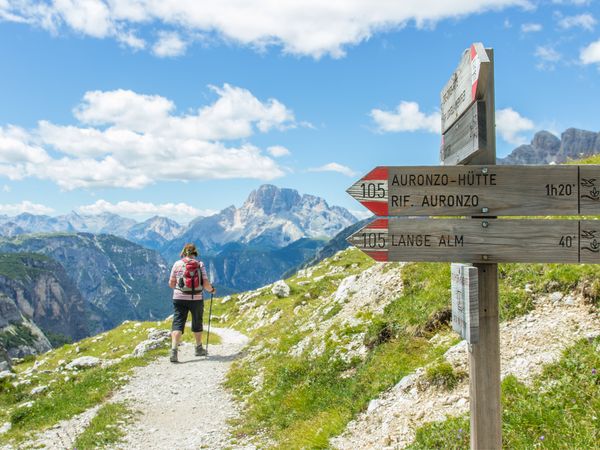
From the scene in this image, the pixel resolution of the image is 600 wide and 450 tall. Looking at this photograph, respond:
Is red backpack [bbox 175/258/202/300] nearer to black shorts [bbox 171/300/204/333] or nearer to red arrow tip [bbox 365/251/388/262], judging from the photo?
black shorts [bbox 171/300/204/333]

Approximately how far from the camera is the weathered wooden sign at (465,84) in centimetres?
482

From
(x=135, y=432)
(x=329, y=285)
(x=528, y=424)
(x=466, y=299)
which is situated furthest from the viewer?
(x=329, y=285)

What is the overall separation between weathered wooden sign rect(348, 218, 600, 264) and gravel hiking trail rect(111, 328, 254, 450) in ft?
22.1

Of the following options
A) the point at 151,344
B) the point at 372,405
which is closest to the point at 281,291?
the point at 151,344

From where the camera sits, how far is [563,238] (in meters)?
4.93

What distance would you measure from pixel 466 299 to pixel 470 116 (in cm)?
209

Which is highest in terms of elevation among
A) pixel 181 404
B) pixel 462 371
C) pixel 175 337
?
pixel 462 371

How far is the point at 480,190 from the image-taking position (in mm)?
4996

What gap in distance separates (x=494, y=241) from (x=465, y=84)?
6.14 feet

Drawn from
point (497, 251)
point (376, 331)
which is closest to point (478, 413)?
point (497, 251)

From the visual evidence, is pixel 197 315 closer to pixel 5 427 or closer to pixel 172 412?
pixel 172 412

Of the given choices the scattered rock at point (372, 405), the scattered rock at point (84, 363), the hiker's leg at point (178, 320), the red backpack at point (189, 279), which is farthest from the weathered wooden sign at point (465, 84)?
the scattered rock at point (84, 363)

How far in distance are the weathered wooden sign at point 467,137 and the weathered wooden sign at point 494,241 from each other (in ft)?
2.71

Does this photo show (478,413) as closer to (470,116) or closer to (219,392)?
(470,116)
